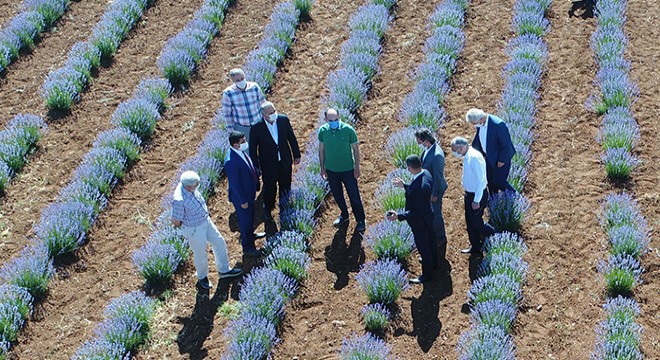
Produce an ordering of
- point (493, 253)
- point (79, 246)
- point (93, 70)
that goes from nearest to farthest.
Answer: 1. point (493, 253)
2. point (79, 246)
3. point (93, 70)

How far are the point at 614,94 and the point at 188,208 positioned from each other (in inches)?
252

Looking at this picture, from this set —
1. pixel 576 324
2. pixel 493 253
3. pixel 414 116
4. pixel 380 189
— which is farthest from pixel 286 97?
pixel 576 324

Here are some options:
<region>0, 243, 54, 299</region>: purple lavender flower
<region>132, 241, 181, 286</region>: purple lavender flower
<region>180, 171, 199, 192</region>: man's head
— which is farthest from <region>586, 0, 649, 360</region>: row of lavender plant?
<region>0, 243, 54, 299</region>: purple lavender flower

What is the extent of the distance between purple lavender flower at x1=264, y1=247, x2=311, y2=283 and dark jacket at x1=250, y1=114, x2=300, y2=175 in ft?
3.50

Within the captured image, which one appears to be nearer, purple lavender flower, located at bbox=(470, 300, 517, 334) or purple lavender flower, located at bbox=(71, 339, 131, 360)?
purple lavender flower, located at bbox=(71, 339, 131, 360)

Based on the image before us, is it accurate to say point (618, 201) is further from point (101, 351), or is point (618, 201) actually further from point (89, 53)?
point (89, 53)

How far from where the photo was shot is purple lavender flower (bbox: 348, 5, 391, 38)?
14164 mm

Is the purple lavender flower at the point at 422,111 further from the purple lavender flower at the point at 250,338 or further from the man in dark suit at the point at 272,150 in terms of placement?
the purple lavender flower at the point at 250,338

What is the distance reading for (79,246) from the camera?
32.7 ft

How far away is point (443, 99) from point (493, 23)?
2.81 metres

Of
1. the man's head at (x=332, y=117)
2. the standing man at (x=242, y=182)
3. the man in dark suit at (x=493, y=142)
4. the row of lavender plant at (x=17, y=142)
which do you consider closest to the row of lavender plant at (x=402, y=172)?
the man in dark suit at (x=493, y=142)

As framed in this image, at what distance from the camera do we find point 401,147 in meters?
10.9

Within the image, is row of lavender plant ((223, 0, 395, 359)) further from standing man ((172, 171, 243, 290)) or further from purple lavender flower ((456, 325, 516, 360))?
purple lavender flower ((456, 325, 516, 360))

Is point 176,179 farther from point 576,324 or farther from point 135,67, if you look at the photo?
point 576,324
